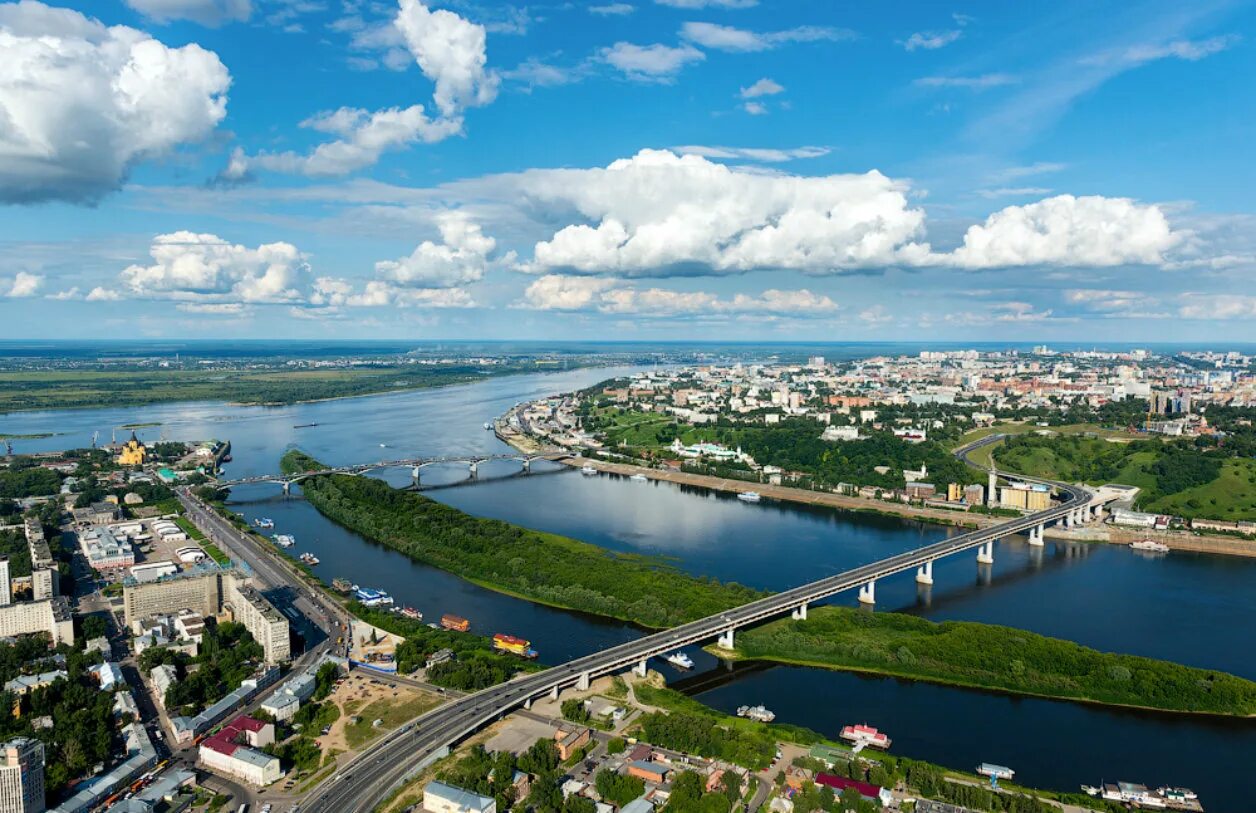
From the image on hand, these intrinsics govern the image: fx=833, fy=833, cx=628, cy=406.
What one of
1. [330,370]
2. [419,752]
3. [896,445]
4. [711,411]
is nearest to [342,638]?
[419,752]

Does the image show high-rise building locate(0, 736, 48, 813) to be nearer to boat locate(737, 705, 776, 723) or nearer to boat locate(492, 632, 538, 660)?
boat locate(492, 632, 538, 660)

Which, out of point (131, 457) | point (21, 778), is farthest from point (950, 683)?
point (131, 457)

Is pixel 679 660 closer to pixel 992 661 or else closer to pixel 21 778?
pixel 992 661

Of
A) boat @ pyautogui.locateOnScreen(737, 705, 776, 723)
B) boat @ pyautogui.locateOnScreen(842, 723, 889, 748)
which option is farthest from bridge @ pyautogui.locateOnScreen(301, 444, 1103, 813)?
boat @ pyautogui.locateOnScreen(842, 723, 889, 748)

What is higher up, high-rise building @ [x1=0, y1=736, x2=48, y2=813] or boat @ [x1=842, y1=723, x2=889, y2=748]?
high-rise building @ [x1=0, y1=736, x2=48, y2=813]

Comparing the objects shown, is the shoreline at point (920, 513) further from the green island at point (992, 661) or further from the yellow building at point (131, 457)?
the yellow building at point (131, 457)
